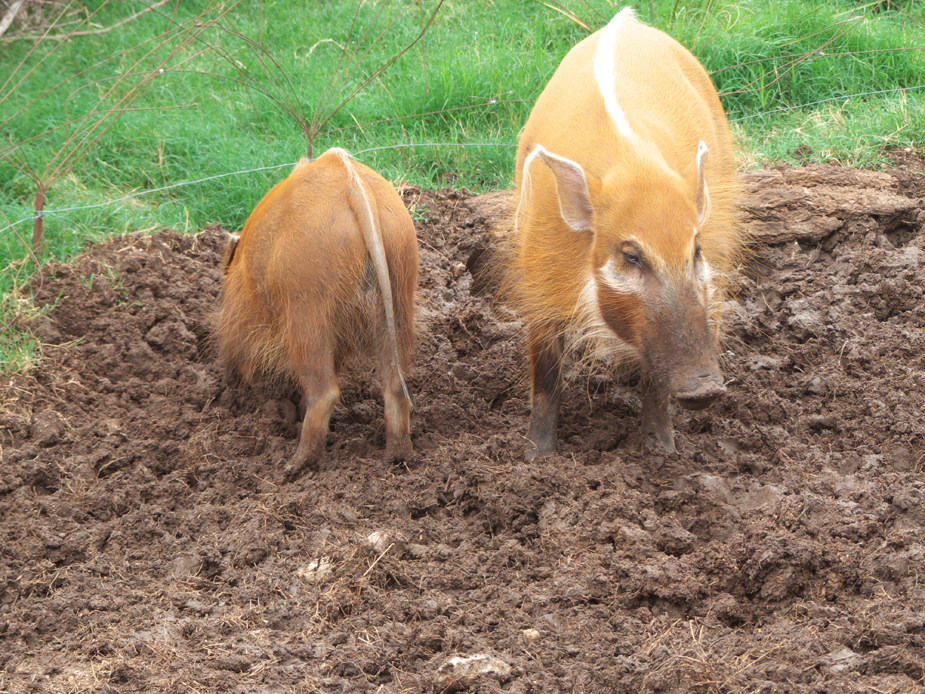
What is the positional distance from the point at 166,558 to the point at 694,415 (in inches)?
91.1

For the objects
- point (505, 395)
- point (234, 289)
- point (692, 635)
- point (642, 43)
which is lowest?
point (505, 395)

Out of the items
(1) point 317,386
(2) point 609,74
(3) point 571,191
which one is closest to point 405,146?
(2) point 609,74

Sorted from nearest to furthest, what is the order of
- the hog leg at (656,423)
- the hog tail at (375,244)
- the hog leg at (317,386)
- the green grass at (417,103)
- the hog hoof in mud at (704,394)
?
the hog hoof in mud at (704,394) → the hog tail at (375,244) → the hog leg at (317,386) → the hog leg at (656,423) → the green grass at (417,103)

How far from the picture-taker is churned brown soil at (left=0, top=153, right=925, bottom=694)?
2662 millimetres

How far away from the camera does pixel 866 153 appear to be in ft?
17.9

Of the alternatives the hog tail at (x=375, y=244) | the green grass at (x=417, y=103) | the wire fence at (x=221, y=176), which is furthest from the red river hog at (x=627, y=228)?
the green grass at (x=417, y=103)

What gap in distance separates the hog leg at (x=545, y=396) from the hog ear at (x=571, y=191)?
24.1 inches

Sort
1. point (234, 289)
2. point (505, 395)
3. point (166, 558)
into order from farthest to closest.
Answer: point (505, 395) → point (234, 289) → point (166, 558)

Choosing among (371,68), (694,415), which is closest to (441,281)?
(694,415)

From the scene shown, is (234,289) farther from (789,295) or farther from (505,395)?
(789,295)

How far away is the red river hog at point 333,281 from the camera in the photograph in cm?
357

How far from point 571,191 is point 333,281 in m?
0.99

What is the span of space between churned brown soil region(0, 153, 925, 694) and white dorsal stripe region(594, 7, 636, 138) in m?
1.28

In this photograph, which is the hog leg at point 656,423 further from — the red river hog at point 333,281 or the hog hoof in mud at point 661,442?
the red river hog at point 333,281
